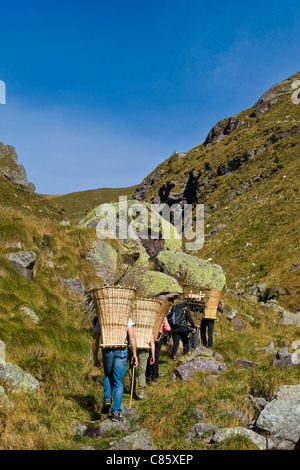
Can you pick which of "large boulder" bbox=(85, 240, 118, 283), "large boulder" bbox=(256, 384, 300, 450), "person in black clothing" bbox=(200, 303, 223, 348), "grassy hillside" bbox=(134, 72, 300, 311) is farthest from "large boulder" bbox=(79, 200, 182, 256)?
"large boulder" bbox=(256, 384, 300, 450)

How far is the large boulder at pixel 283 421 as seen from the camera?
16.9 ft

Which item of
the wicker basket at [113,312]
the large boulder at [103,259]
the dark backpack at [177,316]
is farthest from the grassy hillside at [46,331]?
the dark backpack at [177,316]

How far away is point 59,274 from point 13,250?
1.97m

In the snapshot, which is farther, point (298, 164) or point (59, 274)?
point (298, 164)

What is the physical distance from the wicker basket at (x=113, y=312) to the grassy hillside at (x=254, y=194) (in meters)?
20.2

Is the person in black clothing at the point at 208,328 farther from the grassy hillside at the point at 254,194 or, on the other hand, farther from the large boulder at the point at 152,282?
the grassy hillside at the point at 254,194

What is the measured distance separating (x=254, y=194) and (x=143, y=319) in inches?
1794

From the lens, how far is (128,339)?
6.72 m

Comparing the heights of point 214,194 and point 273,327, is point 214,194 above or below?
above

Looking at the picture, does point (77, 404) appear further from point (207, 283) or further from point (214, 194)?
point (214, 194)

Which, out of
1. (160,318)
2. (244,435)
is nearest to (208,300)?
(160,318)

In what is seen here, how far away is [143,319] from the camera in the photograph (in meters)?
9.02

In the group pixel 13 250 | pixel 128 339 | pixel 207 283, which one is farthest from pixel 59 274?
pixel 207 283

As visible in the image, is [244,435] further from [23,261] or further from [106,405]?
[23,261]
